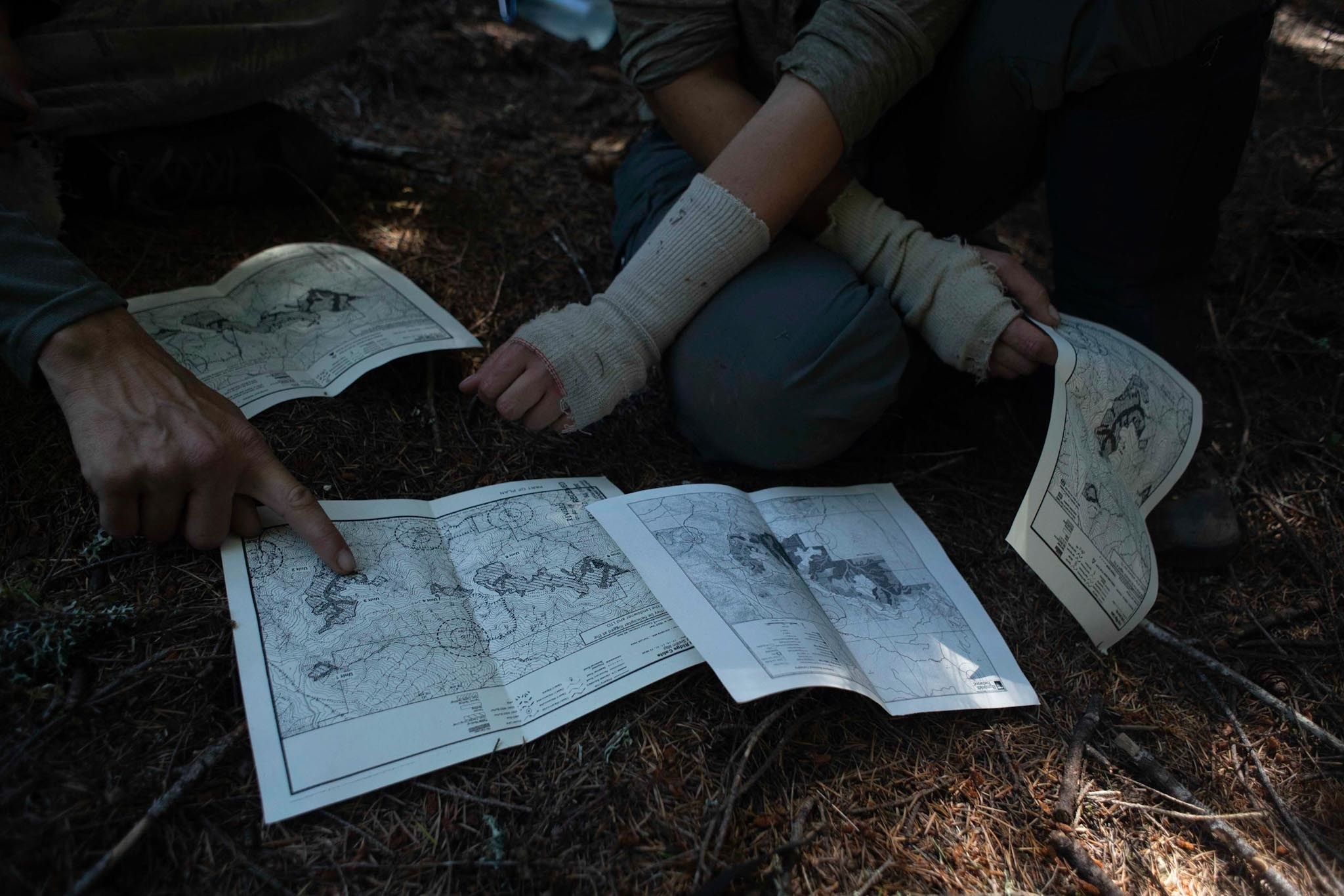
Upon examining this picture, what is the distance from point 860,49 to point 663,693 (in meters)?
1.07

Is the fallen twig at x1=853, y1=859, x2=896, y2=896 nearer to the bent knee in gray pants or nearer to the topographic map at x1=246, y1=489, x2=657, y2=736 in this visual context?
the topographic map at x1=246, y1=489, x2=657, y2=736

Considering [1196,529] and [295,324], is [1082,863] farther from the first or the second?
[295,324]

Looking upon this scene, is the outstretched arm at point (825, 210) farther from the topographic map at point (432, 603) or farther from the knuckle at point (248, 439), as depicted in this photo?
the knuckle at point (248, 439)

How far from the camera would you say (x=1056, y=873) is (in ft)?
3.20

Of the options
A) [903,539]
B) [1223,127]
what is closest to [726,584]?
[903,539]

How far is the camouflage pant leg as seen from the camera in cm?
143

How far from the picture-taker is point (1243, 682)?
121 centimetres

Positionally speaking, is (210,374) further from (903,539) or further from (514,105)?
(514,105)

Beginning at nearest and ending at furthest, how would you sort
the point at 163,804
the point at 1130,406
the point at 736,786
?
the point at 163,804, the point at 736,786, the point at 1130,406

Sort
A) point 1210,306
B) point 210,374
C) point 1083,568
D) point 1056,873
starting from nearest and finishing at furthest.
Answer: point 1056,873
point 1083,568
point 210,374
point 1210,306

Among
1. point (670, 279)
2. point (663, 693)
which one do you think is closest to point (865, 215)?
point (670, 279)

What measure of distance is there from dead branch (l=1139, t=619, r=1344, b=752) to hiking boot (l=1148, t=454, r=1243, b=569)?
17 cm

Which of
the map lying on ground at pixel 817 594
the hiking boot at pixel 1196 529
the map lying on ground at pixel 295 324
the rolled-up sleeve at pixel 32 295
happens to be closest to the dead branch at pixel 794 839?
the map lying on ground at pixel 817 594

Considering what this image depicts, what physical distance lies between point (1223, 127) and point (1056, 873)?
1.23 meters
